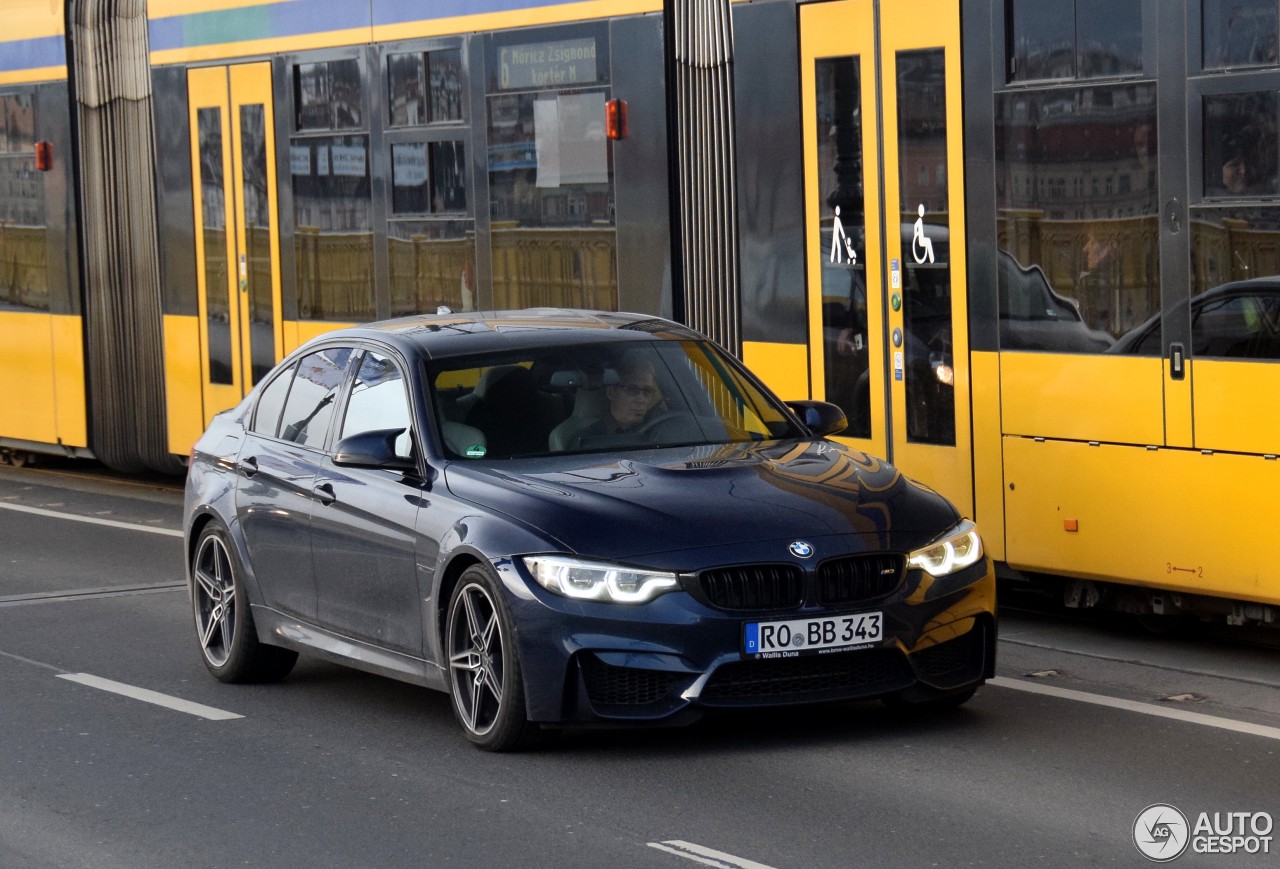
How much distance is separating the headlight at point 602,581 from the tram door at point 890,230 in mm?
3778

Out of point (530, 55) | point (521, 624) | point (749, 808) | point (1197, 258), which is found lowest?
point (749, 808)

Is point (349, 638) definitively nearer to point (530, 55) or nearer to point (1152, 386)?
point (1152, 386)

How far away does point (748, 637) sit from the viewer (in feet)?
25.2

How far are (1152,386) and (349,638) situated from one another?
362cm

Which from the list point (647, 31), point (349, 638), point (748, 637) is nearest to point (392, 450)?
point (349, 638)

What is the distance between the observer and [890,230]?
453 inches

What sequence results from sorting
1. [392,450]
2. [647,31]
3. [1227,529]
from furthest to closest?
[647,31], [1227,529], [392,450]

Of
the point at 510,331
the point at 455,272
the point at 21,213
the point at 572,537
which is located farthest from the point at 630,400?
the point at 21,213

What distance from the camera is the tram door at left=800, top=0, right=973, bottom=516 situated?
1113cm

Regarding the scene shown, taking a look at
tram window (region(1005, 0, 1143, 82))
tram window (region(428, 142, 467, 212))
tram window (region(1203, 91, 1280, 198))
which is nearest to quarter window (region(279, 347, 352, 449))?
tram window (region(1005, 0, 1143, 82))

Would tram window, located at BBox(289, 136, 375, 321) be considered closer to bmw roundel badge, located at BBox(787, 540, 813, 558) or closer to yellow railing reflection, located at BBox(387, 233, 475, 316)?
yellow railing reflection, located at BBox(387, 233, 475, 316)

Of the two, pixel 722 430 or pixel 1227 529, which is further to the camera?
pixel 1227 529

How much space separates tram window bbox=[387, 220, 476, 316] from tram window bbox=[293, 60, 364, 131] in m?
0.87

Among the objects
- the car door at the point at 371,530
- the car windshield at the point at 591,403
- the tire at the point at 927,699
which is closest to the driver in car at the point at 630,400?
the car windshield at the point at 591,403
